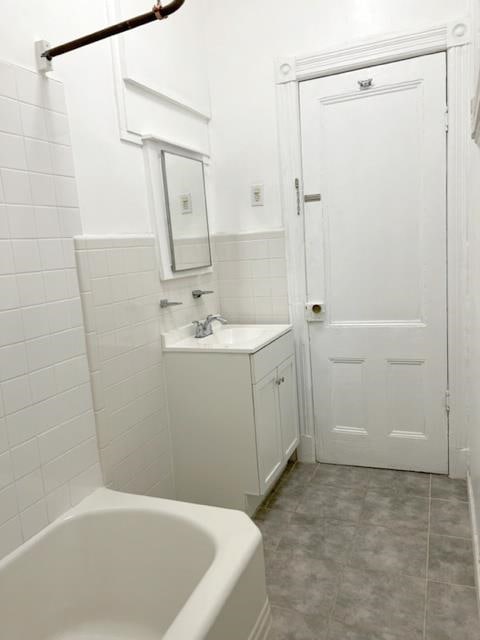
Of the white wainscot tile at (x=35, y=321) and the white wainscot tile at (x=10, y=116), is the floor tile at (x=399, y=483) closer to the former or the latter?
the white wainscot tile at (x=35, y=321)

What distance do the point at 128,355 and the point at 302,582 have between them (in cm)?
119

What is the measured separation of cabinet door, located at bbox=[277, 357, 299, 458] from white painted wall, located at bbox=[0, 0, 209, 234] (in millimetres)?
1071

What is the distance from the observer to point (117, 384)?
195cm

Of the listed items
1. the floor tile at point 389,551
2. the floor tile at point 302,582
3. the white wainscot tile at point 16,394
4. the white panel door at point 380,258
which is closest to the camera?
the white wainscot tile at point 16,394

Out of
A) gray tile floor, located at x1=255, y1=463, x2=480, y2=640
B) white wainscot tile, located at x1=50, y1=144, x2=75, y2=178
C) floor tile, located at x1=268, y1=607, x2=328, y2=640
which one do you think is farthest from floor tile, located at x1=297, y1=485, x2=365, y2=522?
white wainscot tile, located at x1=50, y1=144, x2=75, y2=178

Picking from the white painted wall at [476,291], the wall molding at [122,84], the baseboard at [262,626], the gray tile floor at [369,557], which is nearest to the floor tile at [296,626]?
the gray tile floor at [369,557]

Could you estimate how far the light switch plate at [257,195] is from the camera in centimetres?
273

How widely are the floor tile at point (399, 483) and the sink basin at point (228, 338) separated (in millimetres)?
991

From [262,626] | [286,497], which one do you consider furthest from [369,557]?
[262,626]

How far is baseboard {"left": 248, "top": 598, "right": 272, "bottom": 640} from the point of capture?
1.32 metres

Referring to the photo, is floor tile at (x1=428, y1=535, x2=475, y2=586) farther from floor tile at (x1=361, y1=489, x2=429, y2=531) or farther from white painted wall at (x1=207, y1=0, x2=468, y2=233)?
white painted wall at (x1=207, y1=0, x2=468, y2=233)

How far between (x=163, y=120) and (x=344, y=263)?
124 centimetres

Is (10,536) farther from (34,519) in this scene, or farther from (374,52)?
(374,52)

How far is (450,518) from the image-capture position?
2213 millimetres
